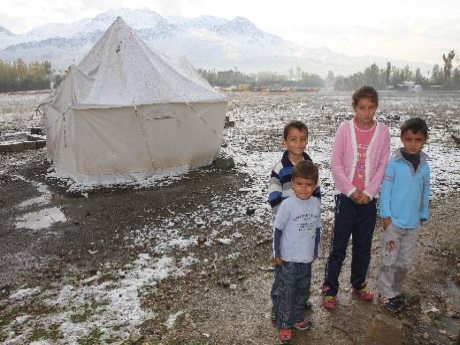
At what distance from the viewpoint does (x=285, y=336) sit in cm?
316

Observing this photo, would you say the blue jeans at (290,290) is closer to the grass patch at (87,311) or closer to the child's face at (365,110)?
the child's face at (365,110)

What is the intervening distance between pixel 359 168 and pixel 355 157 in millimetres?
109

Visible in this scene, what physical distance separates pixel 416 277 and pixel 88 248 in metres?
4.23

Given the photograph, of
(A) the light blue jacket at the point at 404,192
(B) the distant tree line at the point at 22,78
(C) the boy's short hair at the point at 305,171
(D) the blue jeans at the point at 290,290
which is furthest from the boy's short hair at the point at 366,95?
(B) the distant tree line at the point at 22,78

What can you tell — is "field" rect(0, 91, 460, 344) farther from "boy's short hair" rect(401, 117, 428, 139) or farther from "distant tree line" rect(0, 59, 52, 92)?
"distant tree line" rect(0, 59, 52, 92)

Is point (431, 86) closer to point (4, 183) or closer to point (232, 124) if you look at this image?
point (232, 124)

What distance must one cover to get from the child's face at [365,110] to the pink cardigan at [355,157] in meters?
0.10

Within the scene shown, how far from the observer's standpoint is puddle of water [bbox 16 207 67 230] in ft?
20.9

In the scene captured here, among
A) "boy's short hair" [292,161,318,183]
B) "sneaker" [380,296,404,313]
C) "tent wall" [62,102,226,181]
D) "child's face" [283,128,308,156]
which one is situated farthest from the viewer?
"tent wall" [62,102,226,181]

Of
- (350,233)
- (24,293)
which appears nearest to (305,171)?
(350,233)

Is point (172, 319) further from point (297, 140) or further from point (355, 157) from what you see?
point (355, 157)

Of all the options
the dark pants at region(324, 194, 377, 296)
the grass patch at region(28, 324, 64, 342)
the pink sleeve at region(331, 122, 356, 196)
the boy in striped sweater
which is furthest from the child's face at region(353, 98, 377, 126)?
the grass patch at region(28, 324, 64, 342)

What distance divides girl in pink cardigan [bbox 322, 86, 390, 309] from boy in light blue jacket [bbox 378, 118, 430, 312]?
0.35 ft

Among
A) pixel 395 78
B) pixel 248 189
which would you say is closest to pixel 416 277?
pixel 248 189
